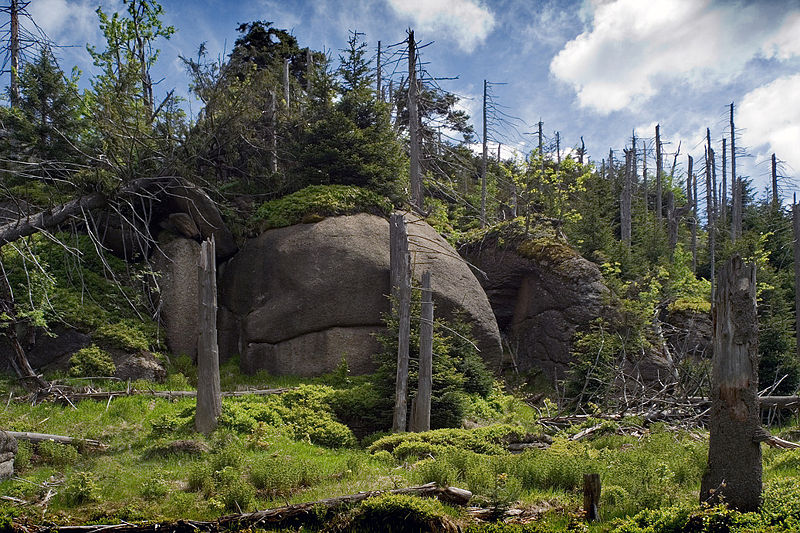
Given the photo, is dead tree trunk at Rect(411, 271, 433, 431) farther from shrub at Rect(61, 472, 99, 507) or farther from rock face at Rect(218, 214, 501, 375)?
shrub at Rect(61, 472, 99, 507)

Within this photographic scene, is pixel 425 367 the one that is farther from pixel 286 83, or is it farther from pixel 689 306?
pixel 286 83

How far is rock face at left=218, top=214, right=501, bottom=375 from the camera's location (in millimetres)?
20656

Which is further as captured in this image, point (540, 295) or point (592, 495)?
point (540, 295)

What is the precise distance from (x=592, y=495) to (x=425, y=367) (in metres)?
8.20

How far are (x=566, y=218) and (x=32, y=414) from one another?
82.5 feet

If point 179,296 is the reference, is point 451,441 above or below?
below

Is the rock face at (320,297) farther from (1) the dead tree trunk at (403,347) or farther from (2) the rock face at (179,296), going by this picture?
(1) the dead tree trunk at (403,347)

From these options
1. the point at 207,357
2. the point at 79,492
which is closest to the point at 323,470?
the point at 79,492

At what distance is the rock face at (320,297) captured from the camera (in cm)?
2066

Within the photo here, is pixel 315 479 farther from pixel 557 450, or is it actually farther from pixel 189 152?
pixel 189 152

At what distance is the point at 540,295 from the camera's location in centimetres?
2567

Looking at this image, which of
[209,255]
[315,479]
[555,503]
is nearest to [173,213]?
[209,255]

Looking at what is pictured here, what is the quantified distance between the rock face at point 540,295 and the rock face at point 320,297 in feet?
10.9

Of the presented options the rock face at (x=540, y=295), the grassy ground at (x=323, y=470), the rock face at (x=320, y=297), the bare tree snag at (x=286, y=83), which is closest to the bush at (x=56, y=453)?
the grassy ground at (x=323, y=470)
